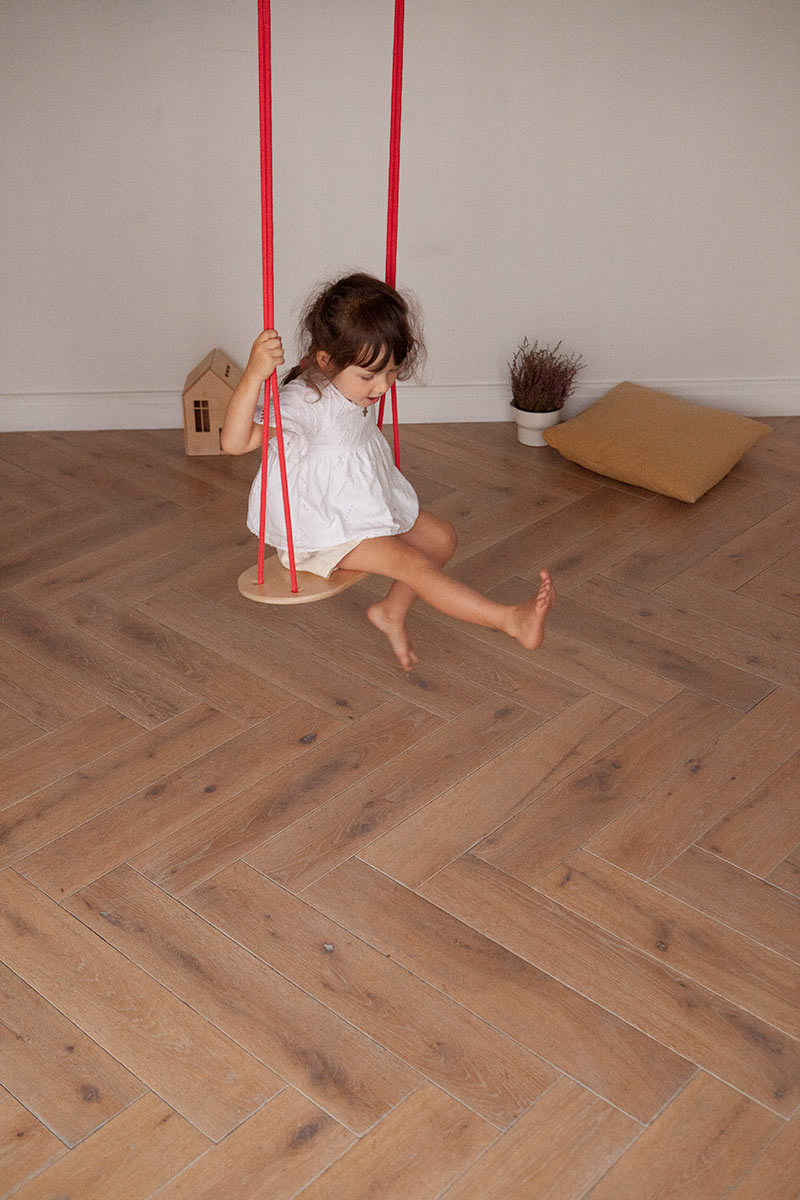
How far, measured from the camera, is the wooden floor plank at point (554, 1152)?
158cm

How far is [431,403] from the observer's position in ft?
13.0

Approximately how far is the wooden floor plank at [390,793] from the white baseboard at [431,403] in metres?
1.64

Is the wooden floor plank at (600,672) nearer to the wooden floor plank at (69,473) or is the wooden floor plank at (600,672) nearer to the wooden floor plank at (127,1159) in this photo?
the wooden floor plank at (69,473)

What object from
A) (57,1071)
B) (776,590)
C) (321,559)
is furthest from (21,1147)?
(776,590)

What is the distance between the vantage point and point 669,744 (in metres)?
2.43

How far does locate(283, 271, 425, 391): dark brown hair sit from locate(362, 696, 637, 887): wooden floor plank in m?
0.80

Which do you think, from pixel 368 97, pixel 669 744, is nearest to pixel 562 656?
pixel 669 744

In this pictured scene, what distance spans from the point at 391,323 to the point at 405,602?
1.98ft

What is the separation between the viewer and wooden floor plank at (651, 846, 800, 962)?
6.50 ft

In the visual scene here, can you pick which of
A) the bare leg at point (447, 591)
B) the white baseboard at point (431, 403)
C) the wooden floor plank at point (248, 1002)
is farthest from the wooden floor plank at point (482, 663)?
the white baseboard at point (431, 403)

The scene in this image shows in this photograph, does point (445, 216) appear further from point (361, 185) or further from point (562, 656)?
point (562, 656)

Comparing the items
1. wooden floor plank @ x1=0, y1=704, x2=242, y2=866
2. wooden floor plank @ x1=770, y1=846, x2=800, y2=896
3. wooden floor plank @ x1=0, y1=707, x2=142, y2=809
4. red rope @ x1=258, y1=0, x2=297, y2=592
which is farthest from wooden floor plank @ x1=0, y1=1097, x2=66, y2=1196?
wooden floor plank @ x1=770, y1=846, x2=800, y2=896

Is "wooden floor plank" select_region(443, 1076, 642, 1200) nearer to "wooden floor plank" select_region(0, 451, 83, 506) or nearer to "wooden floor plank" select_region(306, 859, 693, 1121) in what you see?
"wooden floor plank" select_region(306, 859, 693, 1121)

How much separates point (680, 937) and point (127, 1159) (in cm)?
92
